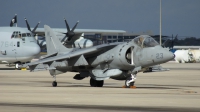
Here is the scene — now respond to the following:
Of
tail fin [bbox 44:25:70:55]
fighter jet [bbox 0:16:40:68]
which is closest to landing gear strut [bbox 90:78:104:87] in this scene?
tail fin [bbox 44:25:70:55]

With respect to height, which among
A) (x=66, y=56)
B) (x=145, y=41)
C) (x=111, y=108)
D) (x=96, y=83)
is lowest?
(x=111, y=108)

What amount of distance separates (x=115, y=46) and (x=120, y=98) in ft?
26.2

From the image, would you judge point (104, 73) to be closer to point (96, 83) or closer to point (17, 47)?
point (96, 83)

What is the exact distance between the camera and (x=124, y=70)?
27.5m

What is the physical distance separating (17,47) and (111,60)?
77.9 ft

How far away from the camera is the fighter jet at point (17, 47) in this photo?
5016cm

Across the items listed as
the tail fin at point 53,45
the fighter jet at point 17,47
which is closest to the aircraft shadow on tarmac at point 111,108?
the tail fin at point 53,45

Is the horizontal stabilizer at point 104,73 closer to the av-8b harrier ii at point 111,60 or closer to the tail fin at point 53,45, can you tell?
the av-8b harrier ii at point 111,60

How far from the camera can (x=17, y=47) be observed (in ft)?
165

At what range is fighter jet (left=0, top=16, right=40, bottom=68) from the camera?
50.2 meters

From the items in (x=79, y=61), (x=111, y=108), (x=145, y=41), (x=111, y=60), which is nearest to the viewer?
(x=111, y=108)

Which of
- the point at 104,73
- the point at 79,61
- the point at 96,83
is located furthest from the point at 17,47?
the point at 104,73

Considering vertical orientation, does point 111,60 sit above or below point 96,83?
above

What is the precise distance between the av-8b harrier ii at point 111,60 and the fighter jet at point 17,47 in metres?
20.8
